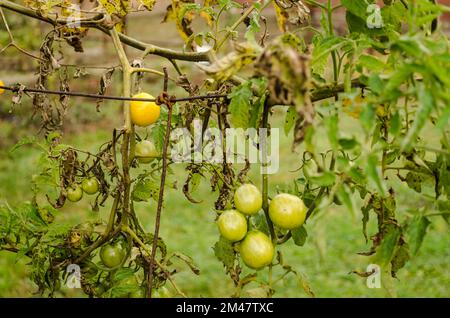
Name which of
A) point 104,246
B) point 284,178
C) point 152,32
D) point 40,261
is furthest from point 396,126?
point 152,32

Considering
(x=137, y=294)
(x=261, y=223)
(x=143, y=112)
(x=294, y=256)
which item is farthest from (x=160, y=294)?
(x=294, y=256)

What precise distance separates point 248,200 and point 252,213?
0.02m

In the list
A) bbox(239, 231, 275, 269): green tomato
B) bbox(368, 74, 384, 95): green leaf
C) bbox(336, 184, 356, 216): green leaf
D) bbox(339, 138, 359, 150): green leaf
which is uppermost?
bbox(368, 74, 384, 95): green leaf

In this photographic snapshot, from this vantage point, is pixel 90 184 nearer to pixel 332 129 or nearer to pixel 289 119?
pixel 289 119

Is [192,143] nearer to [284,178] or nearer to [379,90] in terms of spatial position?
[379,90]

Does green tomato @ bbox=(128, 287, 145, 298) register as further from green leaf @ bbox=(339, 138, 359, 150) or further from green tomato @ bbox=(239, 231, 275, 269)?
green leaf @ bbox=(339, 138, 359, 150)

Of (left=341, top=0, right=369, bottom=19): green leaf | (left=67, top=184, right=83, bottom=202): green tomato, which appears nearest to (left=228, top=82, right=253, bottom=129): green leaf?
(left=341, top=0, right=369, bottom=19): green leaf

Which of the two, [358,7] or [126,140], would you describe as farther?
[126,140]

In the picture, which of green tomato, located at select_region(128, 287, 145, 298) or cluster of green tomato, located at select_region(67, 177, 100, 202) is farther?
cluster of green tomato, located at select_region(67, 177, 100, 202)

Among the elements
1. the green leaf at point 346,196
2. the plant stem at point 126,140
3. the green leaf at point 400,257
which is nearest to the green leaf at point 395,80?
the green leaf at point 346,196

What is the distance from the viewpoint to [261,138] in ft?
3.25

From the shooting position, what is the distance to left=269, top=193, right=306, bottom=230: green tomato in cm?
95

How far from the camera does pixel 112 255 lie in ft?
3.85

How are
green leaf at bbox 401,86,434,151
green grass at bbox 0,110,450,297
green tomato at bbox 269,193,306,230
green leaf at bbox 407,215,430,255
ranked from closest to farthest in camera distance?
1. green leaf at bbox 401,86,434,151
2. green leaf at bbox 407,215,430,255
3. green tomato at bbox 269,193,306,230
4. green grass at bbox 0,110,450,297
